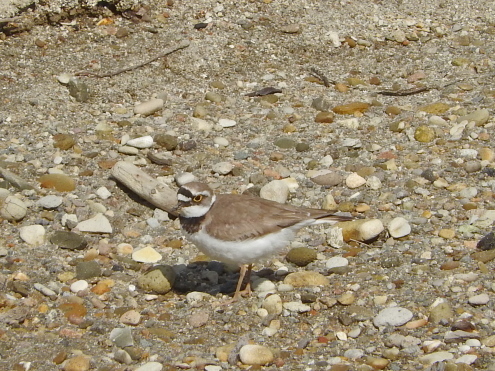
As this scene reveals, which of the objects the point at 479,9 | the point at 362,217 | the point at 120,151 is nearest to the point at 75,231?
the point at 120,151

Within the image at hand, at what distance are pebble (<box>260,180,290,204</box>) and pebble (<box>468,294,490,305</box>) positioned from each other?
80.5 inches

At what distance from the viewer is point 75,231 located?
5.84 metres

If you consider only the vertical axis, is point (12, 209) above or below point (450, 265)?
below

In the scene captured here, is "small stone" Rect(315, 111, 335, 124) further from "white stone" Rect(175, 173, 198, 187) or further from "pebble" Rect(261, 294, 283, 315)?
"pebble" Rect(261, 294, 283, 315)

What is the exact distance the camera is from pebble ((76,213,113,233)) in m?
5.86

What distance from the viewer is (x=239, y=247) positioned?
16.6 feet

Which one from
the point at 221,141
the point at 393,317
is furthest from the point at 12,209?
the point at 393,317

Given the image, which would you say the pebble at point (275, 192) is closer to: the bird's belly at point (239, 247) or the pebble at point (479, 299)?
the bird's belly at point (239, 247)

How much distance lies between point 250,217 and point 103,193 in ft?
5.76

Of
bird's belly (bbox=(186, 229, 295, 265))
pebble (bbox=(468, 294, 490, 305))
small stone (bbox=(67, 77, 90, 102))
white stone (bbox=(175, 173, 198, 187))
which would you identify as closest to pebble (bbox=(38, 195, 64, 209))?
white stone (bbox=(175, 173, 198, 187))

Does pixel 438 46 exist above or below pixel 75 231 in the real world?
above

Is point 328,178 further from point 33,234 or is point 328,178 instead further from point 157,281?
point 33,234

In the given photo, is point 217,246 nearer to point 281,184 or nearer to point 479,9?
point 281,184

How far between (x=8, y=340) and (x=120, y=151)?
2.80 meters
